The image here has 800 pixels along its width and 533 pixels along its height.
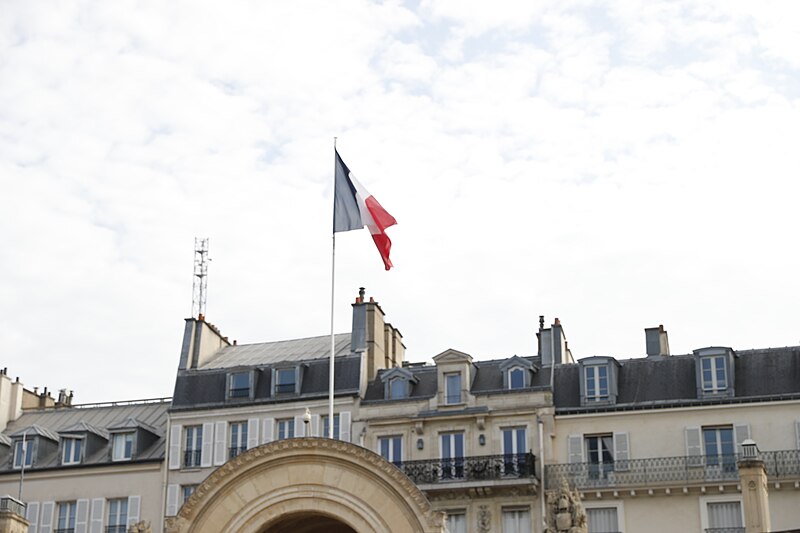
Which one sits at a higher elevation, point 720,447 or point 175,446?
point 175,446

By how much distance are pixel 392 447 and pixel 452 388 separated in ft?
9.68

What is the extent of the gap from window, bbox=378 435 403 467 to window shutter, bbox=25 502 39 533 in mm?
13234

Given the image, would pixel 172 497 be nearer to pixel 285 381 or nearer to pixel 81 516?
pixel 81 516

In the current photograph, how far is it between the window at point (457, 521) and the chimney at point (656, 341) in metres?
9.00

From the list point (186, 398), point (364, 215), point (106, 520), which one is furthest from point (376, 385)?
point (364, 215)

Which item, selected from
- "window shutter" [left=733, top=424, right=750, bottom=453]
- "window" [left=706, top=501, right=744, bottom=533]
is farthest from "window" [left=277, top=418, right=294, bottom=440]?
"window shutter" [left=733, top=424, right=750, bottom=453]

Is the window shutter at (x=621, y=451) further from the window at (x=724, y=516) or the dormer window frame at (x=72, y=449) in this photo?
the dormer window frame at (x=72, y=449)

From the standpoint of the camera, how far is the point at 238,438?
49.1 m

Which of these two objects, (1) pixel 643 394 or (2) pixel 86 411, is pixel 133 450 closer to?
(2) pixel 86 411

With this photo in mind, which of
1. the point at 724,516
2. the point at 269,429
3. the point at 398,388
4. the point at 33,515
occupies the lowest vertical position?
the point at 724,516

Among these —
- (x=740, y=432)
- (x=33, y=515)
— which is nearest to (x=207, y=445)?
(x=33, y=515)

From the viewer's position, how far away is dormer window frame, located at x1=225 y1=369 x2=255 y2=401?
49.9 metres

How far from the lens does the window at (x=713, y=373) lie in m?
45.5

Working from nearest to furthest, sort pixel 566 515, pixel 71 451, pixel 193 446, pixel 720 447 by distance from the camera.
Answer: pixel 566 515 < pixel 720 447 < pixel 193 446 < pixel 71 451
